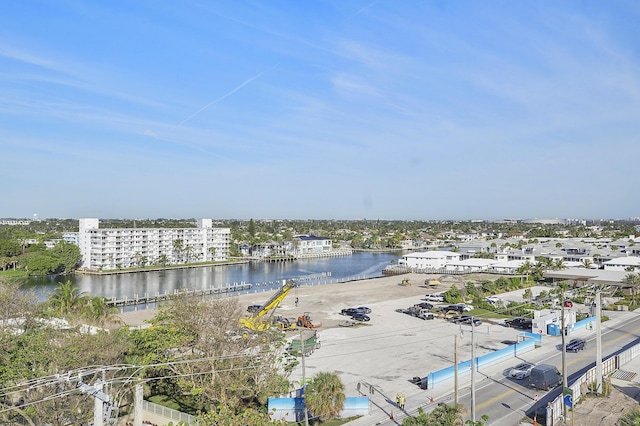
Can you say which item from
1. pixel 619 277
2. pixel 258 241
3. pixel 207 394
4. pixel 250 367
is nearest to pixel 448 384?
pixel 250 367

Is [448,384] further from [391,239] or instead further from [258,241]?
[391,239]

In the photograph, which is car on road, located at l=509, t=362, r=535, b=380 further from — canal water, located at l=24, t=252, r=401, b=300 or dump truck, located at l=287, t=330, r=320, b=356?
canal water, located at l=24, t=252, r=401, b=300

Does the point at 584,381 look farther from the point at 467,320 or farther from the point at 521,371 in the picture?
the point at 467,320

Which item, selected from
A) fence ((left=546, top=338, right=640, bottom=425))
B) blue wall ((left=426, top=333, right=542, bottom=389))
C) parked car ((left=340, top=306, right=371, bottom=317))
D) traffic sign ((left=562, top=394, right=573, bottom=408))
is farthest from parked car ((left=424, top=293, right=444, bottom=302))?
traffic sign ((left=562, top=394, right=573, bottom=408))

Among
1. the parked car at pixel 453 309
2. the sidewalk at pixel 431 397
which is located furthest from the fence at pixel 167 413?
the parked car at pixel 453 309

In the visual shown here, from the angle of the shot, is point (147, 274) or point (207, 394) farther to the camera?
point (147, 274)

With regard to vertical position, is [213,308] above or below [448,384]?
above
